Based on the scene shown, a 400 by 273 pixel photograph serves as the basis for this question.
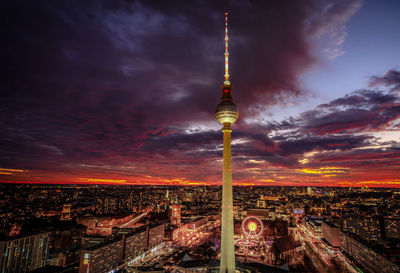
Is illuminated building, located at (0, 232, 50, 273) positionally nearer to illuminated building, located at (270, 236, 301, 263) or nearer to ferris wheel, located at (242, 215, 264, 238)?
ferris wheel, located at (242, 215, 264, 238)

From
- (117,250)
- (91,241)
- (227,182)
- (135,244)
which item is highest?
(227,182)

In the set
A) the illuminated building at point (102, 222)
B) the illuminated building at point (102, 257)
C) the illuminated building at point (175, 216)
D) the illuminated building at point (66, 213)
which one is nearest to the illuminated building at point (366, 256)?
A: the illuminated building at point (102, 257)

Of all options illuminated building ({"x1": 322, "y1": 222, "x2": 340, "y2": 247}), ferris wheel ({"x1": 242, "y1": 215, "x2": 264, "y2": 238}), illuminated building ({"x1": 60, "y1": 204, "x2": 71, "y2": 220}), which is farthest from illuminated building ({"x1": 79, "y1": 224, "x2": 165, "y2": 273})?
illuminated building ({"x1": 60, "y1": 204, "x2": 71, "y2": 220})

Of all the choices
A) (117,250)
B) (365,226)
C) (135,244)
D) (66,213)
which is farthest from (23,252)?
(365,226)

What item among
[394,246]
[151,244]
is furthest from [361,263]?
[151,244]

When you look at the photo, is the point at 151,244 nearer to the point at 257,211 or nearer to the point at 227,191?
the point at 227,191

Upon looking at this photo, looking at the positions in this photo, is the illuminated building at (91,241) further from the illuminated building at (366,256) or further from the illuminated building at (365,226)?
the illuminated building at (365,226)

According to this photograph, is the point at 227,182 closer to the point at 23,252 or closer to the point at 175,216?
the point at 23,252
